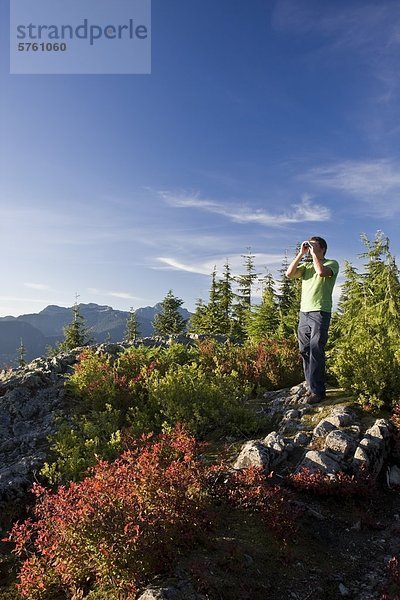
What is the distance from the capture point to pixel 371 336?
376 inches

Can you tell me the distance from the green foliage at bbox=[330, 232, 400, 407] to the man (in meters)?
0.44

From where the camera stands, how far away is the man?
756cm

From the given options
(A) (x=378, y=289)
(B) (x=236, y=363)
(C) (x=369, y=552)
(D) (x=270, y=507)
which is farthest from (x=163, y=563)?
(A) (x=378, y=289)

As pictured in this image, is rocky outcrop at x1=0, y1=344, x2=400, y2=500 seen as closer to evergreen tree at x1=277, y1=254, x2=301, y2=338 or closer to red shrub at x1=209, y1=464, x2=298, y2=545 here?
red shrub at x1=209, y1=464, x2=298, y2=545

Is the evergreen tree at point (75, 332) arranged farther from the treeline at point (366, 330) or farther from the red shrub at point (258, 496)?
the red shrub at point (258, 496)

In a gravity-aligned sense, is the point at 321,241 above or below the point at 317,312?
above

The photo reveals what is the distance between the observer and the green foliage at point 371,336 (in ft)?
23.8

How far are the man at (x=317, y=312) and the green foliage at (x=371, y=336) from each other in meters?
0.44

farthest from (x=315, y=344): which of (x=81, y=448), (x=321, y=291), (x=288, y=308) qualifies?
(x=288, y=308)

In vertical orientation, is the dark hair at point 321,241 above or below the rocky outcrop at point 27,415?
above

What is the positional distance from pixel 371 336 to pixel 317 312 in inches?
104

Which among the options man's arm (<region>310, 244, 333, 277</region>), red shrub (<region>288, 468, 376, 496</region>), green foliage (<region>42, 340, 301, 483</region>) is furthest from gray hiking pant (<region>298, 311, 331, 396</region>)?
red shrub (<region>288, 468, 376, 496</region>)

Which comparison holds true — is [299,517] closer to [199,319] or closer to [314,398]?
[314,398]

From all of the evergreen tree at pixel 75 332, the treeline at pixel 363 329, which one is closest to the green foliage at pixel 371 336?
the treeline at pixel 363 329
